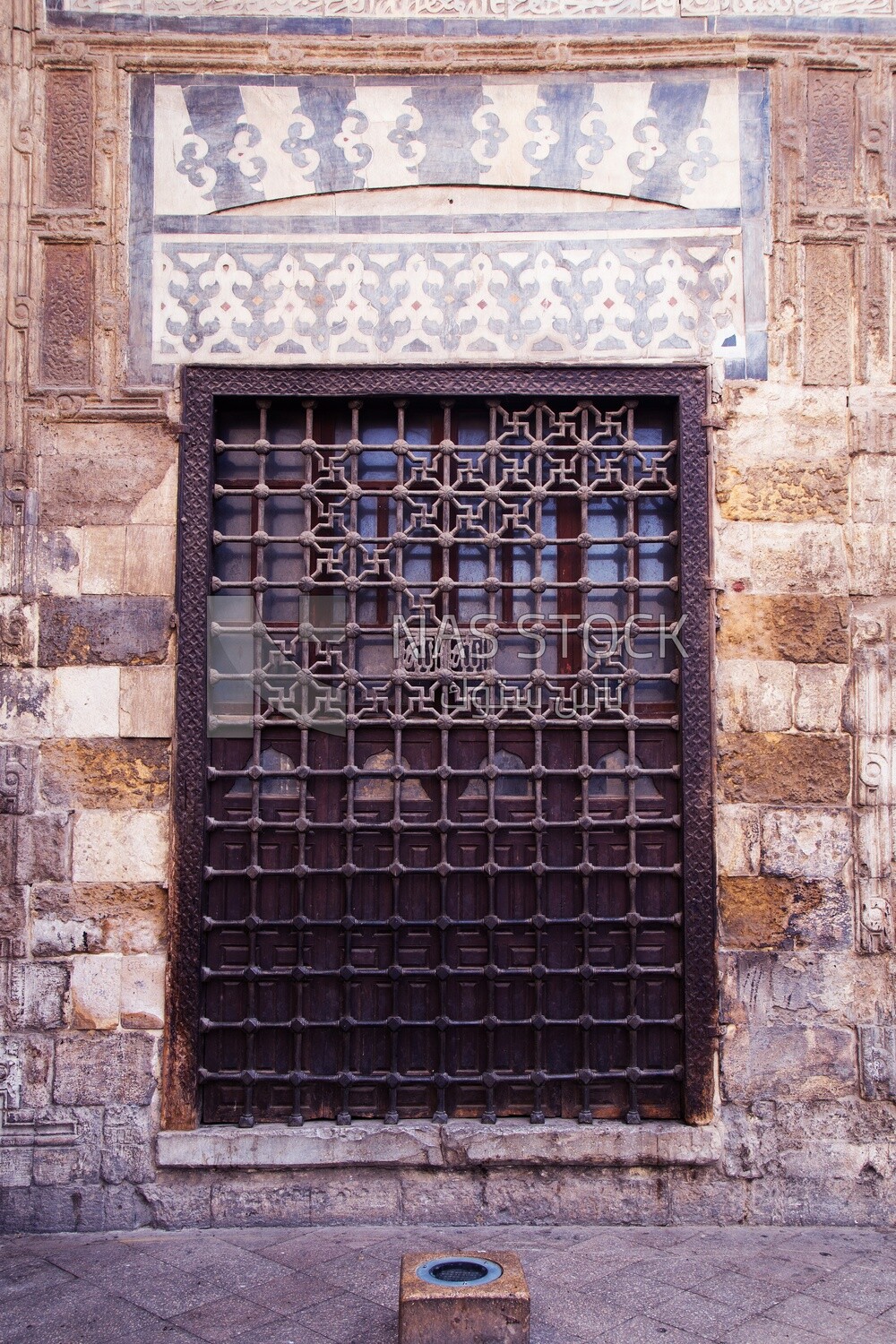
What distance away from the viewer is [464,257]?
441cm

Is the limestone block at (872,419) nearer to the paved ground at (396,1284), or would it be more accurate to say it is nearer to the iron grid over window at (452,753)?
the iron grid over window at (452,753)

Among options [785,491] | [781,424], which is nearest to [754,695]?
[785,491]

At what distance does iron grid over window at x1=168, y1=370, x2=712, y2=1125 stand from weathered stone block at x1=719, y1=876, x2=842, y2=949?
0.13 m

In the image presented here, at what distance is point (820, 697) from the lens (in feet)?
14.3

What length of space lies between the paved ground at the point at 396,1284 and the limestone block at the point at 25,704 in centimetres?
196

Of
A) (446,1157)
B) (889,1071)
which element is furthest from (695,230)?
(446,1157)

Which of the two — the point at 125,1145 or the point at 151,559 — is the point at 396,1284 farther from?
the point at 151,559

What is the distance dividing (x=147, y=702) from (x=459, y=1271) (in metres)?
2.39

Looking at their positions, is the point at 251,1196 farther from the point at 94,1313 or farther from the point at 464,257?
the point at 464,257

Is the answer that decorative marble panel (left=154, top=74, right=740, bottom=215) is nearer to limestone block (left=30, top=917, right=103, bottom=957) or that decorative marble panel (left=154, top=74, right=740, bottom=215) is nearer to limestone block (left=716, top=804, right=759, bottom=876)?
limestone block (left=716, top=804, right=759, bottom=876)

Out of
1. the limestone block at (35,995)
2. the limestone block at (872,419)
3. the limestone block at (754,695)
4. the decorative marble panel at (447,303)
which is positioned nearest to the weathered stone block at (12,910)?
the limestone block at (35,995)

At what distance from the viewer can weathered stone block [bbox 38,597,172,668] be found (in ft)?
14.2

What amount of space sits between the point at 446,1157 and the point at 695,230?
3.90 metres

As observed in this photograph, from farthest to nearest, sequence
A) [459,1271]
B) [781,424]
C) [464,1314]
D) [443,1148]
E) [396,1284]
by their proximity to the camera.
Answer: [781,424], [443,1148], [396,1284], [459,1271], [464,1314]
